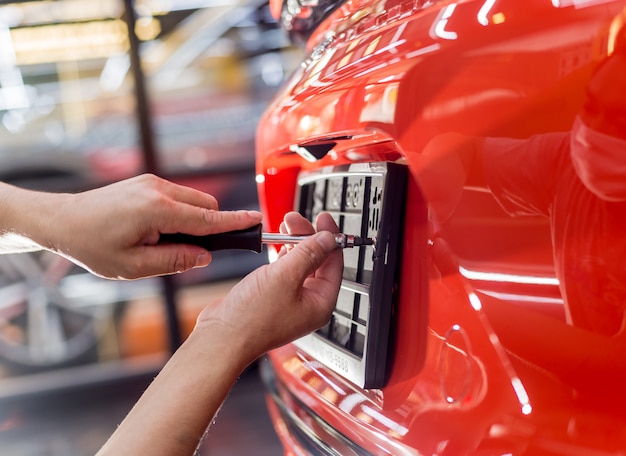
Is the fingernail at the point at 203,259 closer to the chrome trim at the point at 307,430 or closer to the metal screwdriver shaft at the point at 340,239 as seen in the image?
the metal screwdriver shaft at the point at 340,239

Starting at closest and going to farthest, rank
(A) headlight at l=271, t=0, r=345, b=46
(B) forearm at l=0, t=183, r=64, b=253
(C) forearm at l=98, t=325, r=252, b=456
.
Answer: (C) forearm at l=98, t=325, r=252, b=456 < (B) forearm at l=0, t=183, r=64, b=253 < (A) headlight at l=271, t=0, r=345, b=46

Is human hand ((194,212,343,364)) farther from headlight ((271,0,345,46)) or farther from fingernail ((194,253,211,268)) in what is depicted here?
headlight ((271,0,345,46))

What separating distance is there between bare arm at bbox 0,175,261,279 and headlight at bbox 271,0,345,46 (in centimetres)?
41

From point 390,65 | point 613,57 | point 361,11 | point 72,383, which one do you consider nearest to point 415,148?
point 390,65

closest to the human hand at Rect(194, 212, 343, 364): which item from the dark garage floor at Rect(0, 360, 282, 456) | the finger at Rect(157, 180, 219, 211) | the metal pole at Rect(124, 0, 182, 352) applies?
the finger at Rect(157, 180, 219, 211)

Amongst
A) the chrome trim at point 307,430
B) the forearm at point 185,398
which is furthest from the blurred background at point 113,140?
the forearm at point 185,398

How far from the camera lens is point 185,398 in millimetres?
668

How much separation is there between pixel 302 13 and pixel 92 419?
2302 millimetres

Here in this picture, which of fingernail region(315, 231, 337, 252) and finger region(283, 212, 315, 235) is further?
finger region(283, 212, 315, 235)

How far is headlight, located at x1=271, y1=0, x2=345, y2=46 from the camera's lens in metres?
1.00

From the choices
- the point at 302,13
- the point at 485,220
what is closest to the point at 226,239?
the point at 485,220

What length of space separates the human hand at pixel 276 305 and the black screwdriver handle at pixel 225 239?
4cm

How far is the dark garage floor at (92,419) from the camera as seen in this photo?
2445 mm

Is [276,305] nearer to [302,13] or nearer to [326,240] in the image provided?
[326,240]
